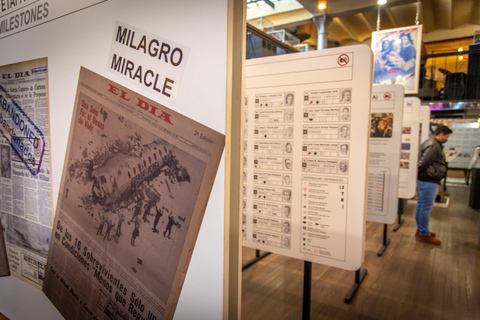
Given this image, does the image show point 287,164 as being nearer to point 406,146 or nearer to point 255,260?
point 255,260

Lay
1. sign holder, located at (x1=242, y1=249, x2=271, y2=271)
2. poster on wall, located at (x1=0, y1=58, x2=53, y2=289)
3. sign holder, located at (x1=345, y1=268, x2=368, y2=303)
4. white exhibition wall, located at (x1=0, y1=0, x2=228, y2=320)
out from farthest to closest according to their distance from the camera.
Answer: sign holder, located at (x1=242, y1=249, x2=271, y2=271)
sign holder, located at (x1=345, y1=268, x2=368, y2=303)
poster on wall, located at (x1=0, y1=58, x2=53, y2=289)
white exhibition wall, located at (x1=0, y1=0, x2=228, y2=320)

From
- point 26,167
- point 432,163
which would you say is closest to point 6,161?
point 26,167

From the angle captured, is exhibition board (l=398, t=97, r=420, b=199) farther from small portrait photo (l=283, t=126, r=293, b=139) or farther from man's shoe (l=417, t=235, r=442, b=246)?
small portrait photo (l=283, t=126, r=293, b=139)

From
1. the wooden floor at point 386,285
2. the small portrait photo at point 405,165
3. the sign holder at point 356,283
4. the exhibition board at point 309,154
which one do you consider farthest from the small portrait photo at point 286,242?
the small portrait photo at point 405,165

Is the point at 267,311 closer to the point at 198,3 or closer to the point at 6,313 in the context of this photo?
the point at 6,313

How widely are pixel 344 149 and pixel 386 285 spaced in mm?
1856

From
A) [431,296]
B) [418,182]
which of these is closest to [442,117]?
[418,182]

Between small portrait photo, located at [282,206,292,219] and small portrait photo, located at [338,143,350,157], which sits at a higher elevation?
small portrait photo, located at [338,143,350,157]

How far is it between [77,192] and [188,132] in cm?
63

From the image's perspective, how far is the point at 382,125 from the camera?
288 cm

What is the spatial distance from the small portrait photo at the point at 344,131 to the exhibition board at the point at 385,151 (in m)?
1.35

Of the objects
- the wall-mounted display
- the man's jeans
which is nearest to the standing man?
the man's jeans

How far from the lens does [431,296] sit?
269 centimetres

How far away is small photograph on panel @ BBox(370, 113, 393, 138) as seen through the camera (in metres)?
2.85
